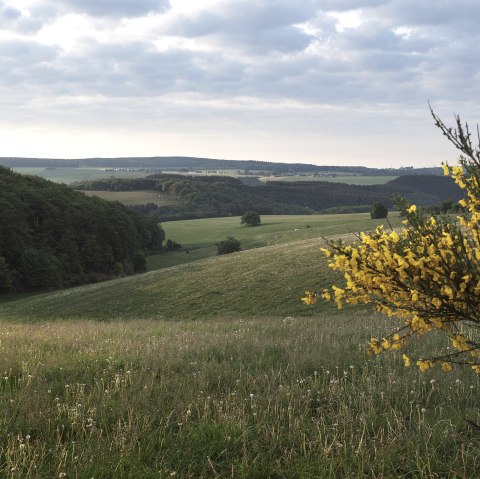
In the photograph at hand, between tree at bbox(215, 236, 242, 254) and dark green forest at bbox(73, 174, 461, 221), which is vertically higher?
dark green forest at bbox(73, 174, 461, 221)

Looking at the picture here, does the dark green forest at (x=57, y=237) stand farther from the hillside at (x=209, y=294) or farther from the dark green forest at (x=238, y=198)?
the dark green forest at (x=238, y=198)

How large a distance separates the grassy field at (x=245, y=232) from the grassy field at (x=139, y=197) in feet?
128

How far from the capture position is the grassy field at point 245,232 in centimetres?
6806

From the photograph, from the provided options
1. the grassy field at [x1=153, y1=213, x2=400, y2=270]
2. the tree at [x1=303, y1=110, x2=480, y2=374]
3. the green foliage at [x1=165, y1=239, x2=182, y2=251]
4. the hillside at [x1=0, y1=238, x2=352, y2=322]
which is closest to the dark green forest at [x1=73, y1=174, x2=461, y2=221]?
the grassy field at [x1=153, y1=213, x2=400, y2=270]

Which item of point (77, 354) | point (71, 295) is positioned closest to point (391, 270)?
point (77, 354)

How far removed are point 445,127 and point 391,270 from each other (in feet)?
4.66

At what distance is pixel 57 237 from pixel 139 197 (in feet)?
349

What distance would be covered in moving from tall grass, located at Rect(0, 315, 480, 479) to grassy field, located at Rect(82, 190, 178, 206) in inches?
6128

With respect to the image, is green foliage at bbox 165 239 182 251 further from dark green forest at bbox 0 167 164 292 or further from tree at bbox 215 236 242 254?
tree at bbox 215 236 242 254

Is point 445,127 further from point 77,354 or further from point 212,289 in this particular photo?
point 212,289

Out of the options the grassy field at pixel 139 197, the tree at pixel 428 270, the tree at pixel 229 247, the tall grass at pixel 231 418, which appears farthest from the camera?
the grassy field at pixel 139 197

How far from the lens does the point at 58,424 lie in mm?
5344

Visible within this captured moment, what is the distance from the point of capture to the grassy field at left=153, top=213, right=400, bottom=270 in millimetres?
68062

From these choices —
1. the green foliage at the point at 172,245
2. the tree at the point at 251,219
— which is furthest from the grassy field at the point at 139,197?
the green foliage at the point at 172,245
